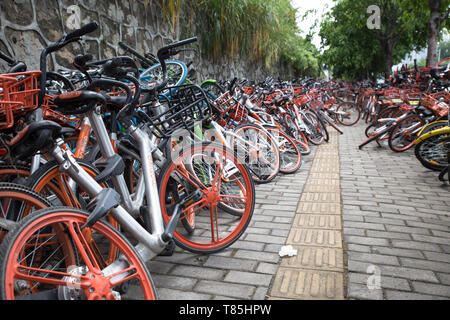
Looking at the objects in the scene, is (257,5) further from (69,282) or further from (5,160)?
(69,282)

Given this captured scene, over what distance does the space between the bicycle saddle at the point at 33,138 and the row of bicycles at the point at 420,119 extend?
171 inches

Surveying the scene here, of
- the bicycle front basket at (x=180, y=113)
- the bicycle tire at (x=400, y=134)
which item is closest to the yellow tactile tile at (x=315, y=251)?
the bicycle front basket at (x=180, y=113)

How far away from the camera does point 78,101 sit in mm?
1848

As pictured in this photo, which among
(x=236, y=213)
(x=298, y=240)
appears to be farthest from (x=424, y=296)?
(x=236, y=213)

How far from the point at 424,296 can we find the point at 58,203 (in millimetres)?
2323

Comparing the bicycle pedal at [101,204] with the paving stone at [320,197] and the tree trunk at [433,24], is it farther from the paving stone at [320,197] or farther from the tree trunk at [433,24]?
the tree trunk at [433,24]

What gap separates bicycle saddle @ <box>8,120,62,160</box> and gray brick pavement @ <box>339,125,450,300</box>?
1.93 m

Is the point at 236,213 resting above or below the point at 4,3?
below

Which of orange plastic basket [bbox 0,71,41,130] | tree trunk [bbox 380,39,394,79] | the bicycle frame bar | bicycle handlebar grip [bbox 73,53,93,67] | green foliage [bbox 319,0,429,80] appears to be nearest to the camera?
orange plastic basket [bbox 0,71,41,130]

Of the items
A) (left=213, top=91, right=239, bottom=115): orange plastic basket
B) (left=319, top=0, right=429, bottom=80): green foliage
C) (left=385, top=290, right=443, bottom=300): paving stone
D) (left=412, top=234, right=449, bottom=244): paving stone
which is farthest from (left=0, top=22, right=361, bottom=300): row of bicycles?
(left=319, top=0, right=429, bottom=80): green foliage

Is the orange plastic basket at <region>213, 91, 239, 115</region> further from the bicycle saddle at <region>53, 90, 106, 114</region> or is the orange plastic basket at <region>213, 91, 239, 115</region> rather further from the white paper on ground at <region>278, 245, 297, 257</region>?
the bicycle saddle at <region>53, 90, 106, 114</region>

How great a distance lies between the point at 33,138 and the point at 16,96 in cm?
25

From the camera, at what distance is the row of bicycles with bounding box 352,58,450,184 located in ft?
15.8

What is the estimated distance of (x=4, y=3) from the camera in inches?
131
